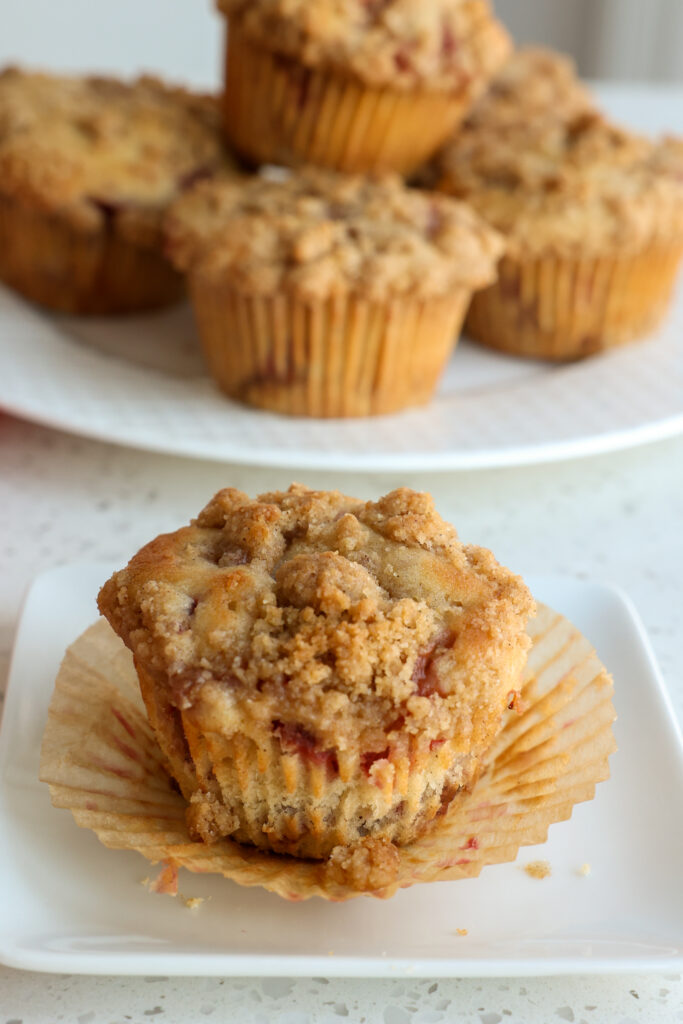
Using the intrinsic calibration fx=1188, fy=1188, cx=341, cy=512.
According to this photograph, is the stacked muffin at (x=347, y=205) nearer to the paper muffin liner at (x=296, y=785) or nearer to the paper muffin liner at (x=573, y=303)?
the paper muffin liner at (x=573, y=303)

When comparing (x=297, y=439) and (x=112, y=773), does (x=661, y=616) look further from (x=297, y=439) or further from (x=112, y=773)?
(x=112, y=773)

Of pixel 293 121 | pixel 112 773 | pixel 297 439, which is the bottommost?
pixel 297 439

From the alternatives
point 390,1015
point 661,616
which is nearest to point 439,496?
point 661,616

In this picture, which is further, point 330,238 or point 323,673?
point 330,238

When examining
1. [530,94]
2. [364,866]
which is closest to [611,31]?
[530,94]

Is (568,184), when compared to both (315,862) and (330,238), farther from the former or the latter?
(315,862)

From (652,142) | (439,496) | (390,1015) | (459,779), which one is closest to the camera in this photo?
(390,1015)
